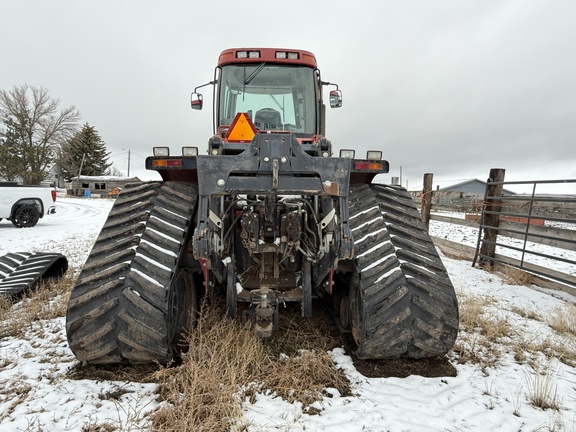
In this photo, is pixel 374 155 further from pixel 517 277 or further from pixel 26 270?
pixel 26 270

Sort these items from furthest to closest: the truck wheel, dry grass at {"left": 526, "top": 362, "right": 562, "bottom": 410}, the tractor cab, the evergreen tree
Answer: the evergreen tree
the truck wheel
the tractor cab
dry grass at {"left": 526, "top": 362, "right": 562, "bottom": 410}

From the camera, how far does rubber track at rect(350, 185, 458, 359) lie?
2613mm

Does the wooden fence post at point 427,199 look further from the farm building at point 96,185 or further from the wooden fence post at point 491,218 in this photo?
the farm building at point 96,185

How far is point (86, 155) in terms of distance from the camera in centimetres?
4950

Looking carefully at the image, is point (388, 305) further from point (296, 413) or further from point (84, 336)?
point (84, 336)

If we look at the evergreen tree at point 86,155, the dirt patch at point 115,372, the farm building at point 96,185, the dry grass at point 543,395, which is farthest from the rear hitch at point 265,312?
the evergreen tree at point 86,155

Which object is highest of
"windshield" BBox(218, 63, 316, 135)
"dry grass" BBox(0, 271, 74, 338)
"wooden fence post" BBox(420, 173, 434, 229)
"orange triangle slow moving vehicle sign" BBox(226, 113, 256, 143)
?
"windshield" BBox(218, 63, 316, 135)

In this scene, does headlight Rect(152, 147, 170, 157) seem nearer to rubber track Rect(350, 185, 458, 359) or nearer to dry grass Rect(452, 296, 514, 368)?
rubber track Rect(350, 185, 458, 359)

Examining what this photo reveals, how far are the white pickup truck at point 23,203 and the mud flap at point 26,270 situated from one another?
811cm

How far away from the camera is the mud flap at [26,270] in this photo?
434 centimetres

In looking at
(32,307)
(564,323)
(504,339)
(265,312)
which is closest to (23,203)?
(32,307)

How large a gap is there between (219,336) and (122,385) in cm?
78

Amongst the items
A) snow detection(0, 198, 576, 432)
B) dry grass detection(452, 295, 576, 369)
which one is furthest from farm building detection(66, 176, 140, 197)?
dry grass detection(452, 295, 576, 369)

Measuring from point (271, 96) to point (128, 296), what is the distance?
300 cm
